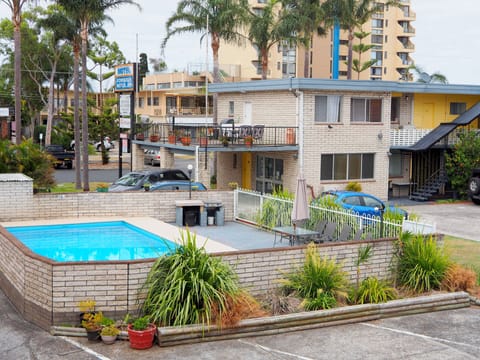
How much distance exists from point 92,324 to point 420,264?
7073 mm

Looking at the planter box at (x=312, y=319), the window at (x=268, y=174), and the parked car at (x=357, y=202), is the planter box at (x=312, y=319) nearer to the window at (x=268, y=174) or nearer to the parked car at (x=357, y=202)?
the parked car at (x=357, y=202)

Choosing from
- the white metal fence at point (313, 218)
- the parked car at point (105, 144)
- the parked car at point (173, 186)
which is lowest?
the white metal fence at point (313, 218)

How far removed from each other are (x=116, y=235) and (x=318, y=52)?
6215 cm

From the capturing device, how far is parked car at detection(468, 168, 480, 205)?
104ft

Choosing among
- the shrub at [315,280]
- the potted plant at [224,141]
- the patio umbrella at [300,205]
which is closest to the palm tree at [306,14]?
the potted plant at [224,141]

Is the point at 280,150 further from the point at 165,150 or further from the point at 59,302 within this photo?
the point at 59,302

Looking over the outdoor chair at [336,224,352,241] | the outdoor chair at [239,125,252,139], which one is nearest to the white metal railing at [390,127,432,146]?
the outdoor chair at [239,125,252,139]

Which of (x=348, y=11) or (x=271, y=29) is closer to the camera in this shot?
(x=271, y=29)

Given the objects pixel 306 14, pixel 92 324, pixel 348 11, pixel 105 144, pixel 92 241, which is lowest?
pixel 92 324

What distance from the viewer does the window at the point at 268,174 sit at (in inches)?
1272

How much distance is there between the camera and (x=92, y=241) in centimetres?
1977

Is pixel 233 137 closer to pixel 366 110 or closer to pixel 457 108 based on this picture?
pixel 366 110

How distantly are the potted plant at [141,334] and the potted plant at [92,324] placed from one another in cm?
57

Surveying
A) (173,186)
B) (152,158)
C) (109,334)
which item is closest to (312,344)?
(109,334)
